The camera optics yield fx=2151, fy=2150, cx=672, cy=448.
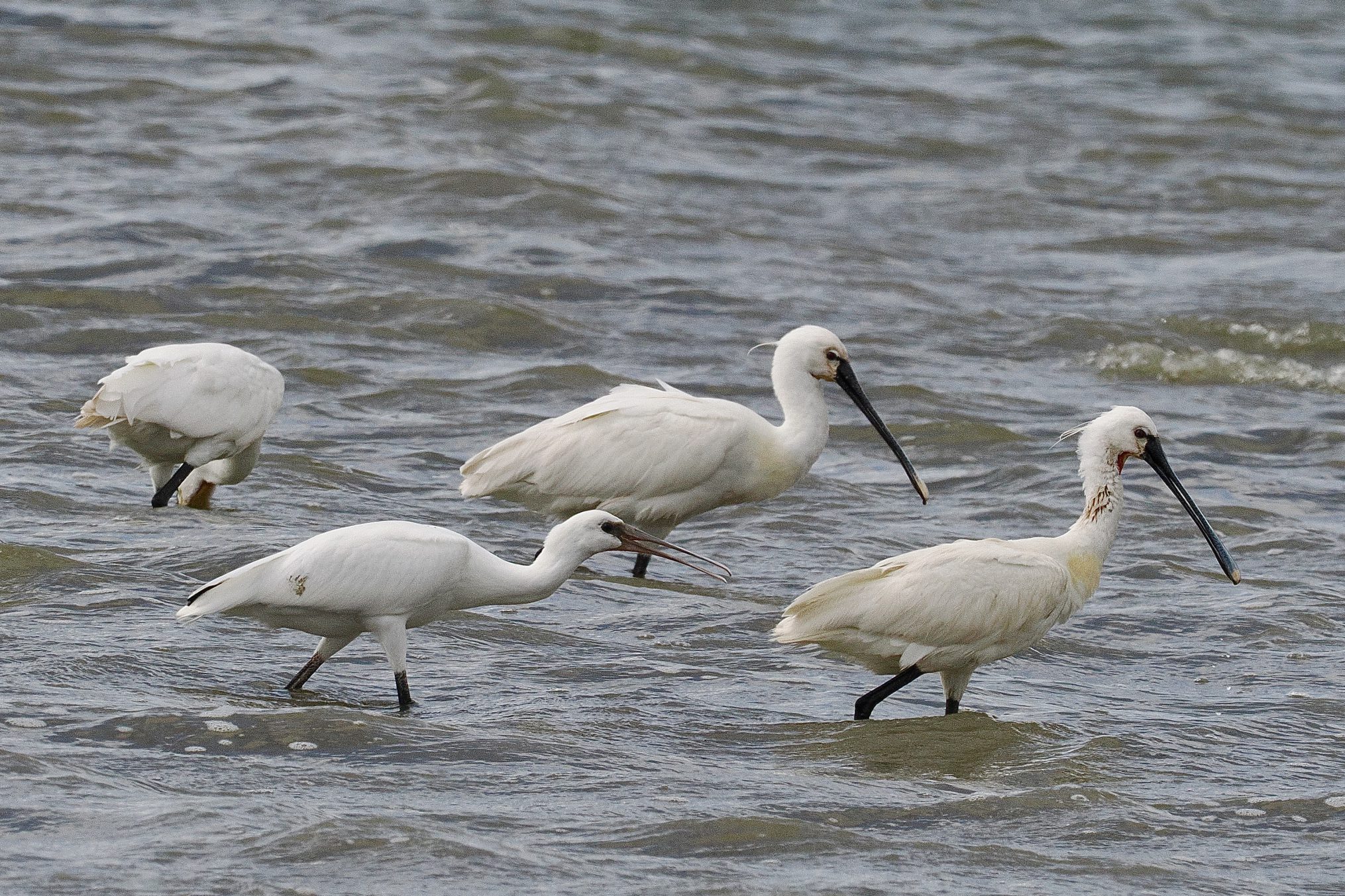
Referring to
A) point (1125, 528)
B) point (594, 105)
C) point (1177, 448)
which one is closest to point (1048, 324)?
point (1177, 448)

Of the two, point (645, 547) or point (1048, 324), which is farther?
point (1048, 324)

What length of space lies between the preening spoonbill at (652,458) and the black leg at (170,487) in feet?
4.29

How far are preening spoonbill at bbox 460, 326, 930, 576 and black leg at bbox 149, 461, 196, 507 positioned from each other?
1.31 meters

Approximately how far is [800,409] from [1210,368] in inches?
231

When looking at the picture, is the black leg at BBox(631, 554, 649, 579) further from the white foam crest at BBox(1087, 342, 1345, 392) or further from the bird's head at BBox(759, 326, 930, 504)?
the white foam crest at BBox(1087, 342, 1345, 392)

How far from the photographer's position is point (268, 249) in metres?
16.0

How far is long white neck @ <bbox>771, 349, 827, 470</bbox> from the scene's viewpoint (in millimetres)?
10125

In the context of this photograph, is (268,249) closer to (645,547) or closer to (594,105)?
(594,105)

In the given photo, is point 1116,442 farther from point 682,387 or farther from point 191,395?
point 682,387

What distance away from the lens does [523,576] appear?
7551 mm

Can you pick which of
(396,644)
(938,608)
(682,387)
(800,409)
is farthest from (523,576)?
(682,387)

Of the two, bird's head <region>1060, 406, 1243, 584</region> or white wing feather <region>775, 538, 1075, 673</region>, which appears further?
bird's head <region>1060, 406, 1243, 584</region>

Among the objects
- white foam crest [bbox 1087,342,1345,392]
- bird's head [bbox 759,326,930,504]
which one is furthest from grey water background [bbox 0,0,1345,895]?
bird's head [bbox 759,326,930,504]

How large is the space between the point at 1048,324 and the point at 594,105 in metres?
7.77
